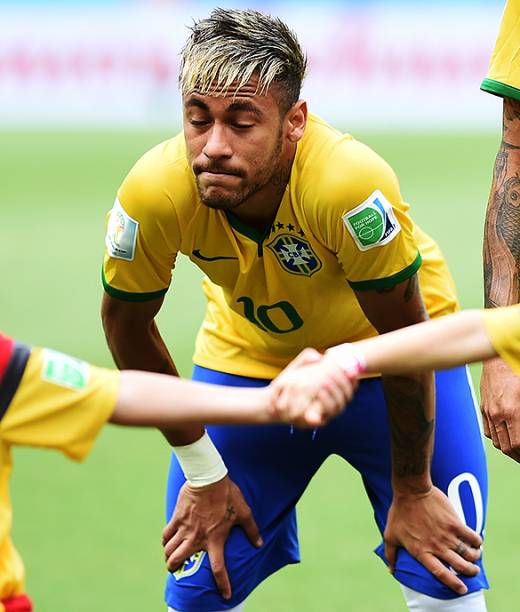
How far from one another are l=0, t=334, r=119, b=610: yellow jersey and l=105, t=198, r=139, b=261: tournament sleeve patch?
100 centimetres

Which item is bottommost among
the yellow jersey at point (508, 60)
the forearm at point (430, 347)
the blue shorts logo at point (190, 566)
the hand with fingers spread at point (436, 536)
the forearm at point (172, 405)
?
the blue shorts logo at point (190, 566)

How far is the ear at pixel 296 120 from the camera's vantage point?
4.28 m

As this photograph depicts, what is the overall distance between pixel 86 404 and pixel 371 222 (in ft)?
3.99

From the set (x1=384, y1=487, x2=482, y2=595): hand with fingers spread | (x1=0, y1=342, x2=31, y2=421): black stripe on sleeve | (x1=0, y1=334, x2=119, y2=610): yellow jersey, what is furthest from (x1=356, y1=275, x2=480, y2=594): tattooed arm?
Answer: (x1=0, y1=342, x2=31, y2=421): black stripe on sleeve

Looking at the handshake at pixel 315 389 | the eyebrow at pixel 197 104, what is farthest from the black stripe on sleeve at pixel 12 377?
the eyebrow at pixel 197 104

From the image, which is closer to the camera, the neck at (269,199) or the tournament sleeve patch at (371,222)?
the tournament sleeve patch at (371,222)

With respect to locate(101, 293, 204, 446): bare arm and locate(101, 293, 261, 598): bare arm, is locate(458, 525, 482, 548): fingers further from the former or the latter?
locate(101, 293, 204, 446): bare arm

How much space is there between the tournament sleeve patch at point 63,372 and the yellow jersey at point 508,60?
2.05m

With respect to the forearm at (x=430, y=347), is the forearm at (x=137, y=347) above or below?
below

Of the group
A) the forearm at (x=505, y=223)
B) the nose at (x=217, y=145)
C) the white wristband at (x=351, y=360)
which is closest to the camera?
the white wristband at (x=351, y=360)

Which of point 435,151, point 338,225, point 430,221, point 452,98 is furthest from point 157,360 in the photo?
point 452,98

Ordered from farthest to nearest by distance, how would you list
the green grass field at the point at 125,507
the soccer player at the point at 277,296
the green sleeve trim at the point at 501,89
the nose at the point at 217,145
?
the green grass field at the point at 125,507, the green sleeve trim at the point at 501,89, the soccer player at the point at 277,296, the nose at the point at 217,145

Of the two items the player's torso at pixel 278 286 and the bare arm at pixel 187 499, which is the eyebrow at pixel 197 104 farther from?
the bare arm at pixel 187 499

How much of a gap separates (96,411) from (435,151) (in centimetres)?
1789
